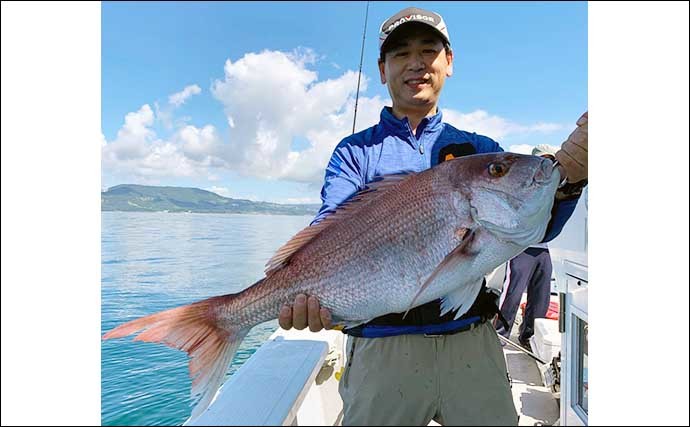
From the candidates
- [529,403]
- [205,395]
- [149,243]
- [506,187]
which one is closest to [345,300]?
[205,395]

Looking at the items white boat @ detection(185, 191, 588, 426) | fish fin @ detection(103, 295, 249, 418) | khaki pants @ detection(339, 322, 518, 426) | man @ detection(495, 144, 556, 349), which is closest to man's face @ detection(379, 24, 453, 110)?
white boat @ detection(185, 191, 588, 426)

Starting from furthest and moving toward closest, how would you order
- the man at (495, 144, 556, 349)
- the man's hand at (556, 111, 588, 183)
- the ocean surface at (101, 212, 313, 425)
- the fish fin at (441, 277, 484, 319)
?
the man at (495, 144, 556, 349) < the ocean surface at (101, 212, 313, 425) < the fish fin at (441, 277, 484, 319) < the man's hand at (556, 111, 588, 183)

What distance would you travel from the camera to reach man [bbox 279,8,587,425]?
3.79 feet

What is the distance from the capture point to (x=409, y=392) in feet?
4.31

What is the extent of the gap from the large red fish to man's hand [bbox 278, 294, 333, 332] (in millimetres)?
20

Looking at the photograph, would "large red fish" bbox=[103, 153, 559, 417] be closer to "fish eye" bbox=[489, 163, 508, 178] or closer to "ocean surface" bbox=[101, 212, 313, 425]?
"fish eye" bbox=[489, 163, 508, 178]

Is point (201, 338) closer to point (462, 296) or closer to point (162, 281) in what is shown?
point (462, 296)

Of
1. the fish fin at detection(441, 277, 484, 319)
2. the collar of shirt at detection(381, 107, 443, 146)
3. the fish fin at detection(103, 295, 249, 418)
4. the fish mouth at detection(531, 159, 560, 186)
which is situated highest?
the collar of shirt at detection(381, 107, 443, 146)

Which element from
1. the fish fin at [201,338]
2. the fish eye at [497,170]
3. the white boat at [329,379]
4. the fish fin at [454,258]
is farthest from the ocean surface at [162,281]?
the fish eye at [497,170]

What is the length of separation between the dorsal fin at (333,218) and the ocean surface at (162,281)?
77mm

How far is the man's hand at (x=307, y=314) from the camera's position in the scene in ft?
4.17

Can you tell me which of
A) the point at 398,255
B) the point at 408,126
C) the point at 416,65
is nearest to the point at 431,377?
the point at 398,255

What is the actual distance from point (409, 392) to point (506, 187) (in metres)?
0.67

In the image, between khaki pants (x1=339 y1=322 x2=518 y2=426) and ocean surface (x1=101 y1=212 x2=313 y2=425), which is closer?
khaki pants (x1=339 y1=322 x2=518 y2=426)
